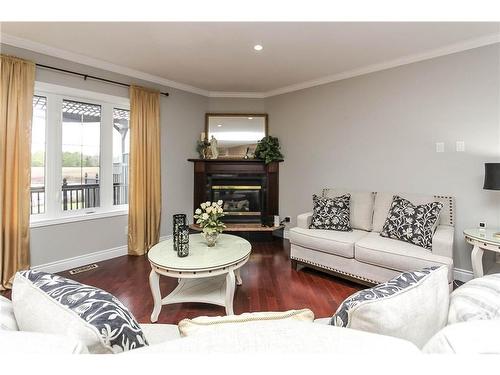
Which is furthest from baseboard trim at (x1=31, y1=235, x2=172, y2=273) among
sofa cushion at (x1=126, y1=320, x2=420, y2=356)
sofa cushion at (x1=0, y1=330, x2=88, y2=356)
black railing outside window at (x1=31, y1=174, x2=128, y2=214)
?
sofa cushion at (x1=126, y1=320, x2=420, y2=356)

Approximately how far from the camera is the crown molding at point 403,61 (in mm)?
2658

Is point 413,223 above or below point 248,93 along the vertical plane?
below

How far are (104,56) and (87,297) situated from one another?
3.23 m

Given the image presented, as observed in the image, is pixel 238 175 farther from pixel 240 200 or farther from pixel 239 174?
pixel 240 200

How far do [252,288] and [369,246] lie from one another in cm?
122

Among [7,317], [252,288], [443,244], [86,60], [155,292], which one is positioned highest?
[86,60]

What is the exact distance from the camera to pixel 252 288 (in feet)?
8.60

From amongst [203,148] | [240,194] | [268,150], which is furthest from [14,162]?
[268,150]

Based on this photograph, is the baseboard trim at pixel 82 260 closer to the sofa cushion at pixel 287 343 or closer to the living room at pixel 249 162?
the living room at pixel 249 162

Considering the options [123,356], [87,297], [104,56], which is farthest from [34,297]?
[104,56]

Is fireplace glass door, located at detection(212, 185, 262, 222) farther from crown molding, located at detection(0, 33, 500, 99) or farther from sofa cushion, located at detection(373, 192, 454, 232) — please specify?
sofa cushion, located at detection(373, 192, 454, 232)

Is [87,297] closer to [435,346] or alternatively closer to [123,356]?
[123,356]

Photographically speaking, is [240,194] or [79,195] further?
[240,194]

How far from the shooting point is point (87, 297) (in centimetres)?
84
